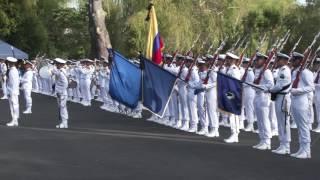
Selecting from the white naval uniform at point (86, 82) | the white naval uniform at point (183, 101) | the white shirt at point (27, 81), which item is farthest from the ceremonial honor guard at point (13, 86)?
the white naval uniform at point (86, 82)

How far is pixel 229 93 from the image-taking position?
14.4 meters

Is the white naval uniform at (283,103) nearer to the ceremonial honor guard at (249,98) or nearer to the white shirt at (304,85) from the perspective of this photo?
the white shirt at (304,85)

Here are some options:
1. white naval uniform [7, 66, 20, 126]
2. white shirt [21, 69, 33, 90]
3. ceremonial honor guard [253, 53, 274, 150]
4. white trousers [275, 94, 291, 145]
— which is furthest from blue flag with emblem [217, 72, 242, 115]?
white shirt [21, 69, 33, 90]

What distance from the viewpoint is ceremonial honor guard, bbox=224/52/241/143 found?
14.2 meters

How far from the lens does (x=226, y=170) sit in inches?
416

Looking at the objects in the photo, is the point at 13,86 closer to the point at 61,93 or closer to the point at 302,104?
the point at 61,93

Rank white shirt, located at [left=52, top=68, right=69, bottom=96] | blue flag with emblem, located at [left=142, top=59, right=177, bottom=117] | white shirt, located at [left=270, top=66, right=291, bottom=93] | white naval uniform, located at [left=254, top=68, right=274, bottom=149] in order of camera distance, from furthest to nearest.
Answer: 1. white shirt, located at [left=52, top=68, right=69, bottom=96]
2. blue flag with emblem, located at [left=142, top=59, right=177, bottom=117]
3. white naval uniform, located at [left=254, top=68, right=274, bottom=149]
4. white shirt, located at [left=270, top=66, right=291, bottom=93]

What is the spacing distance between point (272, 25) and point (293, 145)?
110ft

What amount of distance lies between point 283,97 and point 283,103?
12cm

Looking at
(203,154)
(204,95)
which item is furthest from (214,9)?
(203,154)

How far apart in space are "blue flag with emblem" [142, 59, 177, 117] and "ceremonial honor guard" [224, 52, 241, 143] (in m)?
1.95

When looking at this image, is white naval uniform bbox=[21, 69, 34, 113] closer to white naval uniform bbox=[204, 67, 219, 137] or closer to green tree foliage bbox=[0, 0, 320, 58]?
green tree foliage bbox=[0, 0, 320, 58]

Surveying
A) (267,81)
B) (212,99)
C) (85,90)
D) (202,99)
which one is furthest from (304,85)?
(85,90)

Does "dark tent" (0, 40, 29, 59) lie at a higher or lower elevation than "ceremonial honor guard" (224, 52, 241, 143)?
higher
